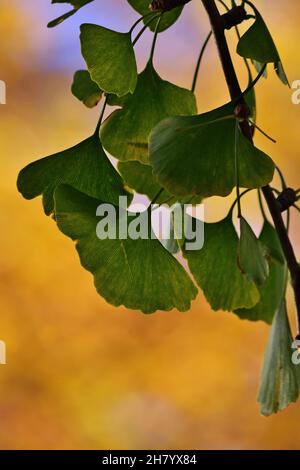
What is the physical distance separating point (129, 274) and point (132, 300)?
0.05 ft

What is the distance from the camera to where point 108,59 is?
403 mm

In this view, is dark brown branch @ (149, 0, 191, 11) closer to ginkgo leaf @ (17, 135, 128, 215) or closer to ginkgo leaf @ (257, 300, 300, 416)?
ginkgo leaf @ (17, 135, 128, 215)

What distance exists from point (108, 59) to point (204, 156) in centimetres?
8

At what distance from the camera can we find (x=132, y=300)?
389 mm

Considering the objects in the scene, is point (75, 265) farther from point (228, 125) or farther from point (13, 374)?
point (228, 125)

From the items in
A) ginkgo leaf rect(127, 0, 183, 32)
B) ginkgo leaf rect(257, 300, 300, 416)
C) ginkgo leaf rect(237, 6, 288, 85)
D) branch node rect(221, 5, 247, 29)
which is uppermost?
ginkgo leaf rect(127, 0, 183, 32)

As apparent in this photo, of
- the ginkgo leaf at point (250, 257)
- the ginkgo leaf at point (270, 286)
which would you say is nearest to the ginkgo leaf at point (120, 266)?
the ginkgo leaf at point (250, 257)

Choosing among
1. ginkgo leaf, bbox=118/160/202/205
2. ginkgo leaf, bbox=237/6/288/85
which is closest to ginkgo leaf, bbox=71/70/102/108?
ginkgo leaf, bbox=118/160/202/205

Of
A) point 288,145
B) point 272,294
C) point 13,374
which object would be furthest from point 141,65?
point 272,294

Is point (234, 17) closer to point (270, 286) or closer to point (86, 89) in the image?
point (86, 89)

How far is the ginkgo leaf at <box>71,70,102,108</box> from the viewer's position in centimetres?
51

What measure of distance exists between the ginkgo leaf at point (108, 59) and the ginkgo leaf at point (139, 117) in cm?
4

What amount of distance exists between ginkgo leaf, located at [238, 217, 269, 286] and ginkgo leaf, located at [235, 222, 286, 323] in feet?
0.42

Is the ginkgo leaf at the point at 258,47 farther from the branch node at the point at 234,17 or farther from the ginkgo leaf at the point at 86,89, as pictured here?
the ginkgo leaf at the point at 86,89
